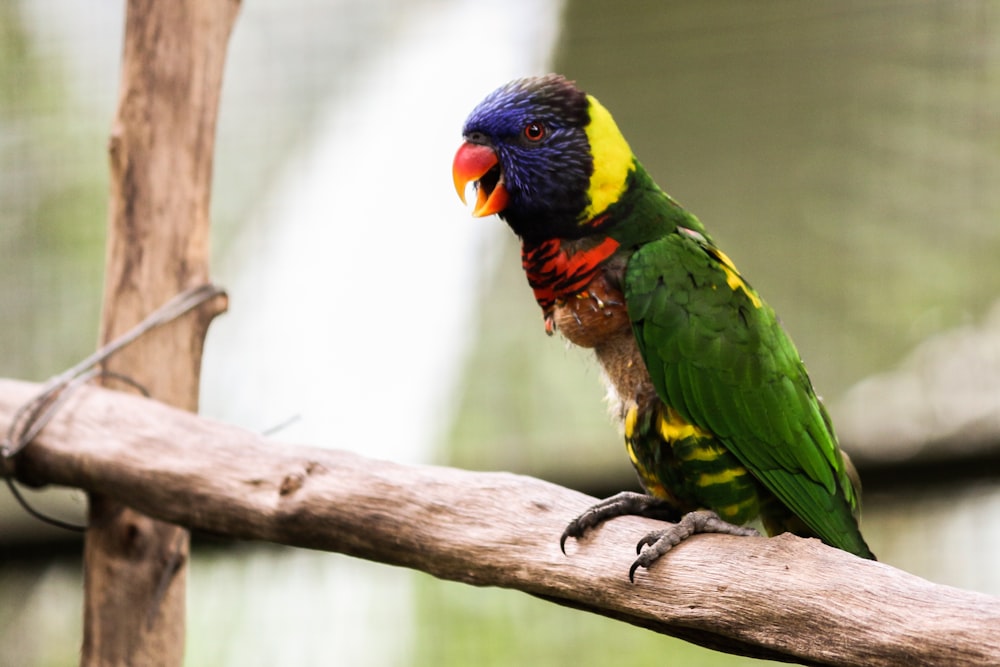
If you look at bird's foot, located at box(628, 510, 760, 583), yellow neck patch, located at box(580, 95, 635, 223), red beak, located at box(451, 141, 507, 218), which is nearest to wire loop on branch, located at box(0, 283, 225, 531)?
red beak, located at box(451, 141, 507, 218)

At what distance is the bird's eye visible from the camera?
1062 mm

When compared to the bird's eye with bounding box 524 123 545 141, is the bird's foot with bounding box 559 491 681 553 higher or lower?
lower

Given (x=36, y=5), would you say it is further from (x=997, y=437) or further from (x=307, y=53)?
(x=997, y=437)

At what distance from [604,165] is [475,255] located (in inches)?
33.3

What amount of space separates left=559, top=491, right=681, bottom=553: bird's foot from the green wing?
125mm

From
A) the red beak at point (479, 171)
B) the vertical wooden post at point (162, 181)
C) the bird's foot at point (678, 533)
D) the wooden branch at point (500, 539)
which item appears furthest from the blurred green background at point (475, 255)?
the bird's foot at point (678, 533)

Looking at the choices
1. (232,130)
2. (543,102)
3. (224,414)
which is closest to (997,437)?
(543,102)

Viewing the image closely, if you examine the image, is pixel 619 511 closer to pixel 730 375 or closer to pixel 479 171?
pixel 730 375

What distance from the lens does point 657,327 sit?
984mm

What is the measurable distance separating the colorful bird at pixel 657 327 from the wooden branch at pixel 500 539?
6 cm

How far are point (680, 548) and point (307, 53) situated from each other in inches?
59.2

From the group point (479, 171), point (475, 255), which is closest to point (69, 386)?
point (479, 171)

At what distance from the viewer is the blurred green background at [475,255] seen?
1.72 metres

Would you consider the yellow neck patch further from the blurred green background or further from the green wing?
the blurred green background
